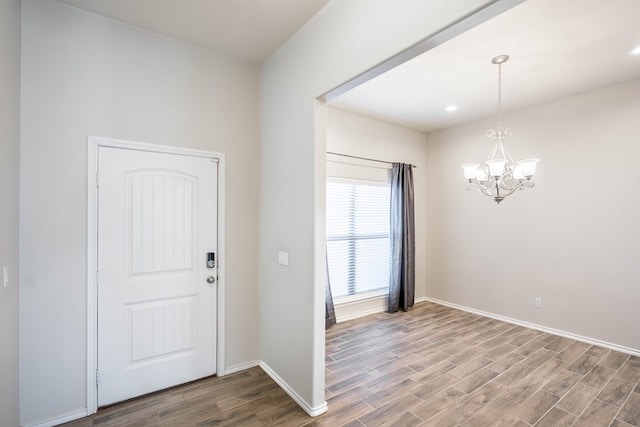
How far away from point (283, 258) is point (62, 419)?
1.95 meters

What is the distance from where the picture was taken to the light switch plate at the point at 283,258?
2.56m

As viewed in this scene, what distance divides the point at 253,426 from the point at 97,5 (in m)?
3.28

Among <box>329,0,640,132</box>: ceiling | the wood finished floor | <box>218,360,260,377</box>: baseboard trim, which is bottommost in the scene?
the wood finished floor

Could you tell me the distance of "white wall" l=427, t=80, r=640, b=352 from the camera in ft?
11.0

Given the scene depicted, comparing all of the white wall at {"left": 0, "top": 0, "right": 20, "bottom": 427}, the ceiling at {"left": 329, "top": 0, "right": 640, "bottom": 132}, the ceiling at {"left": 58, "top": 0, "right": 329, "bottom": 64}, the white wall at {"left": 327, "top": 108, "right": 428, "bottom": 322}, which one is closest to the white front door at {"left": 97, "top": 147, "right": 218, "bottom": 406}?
the white wall at {"left": 0, "top": 0, "right": 20, "bottom": 427}

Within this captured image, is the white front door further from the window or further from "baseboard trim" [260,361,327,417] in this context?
the window

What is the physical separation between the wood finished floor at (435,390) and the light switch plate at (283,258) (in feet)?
3.62

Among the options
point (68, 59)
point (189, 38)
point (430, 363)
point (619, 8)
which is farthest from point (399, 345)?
point (68, 59)

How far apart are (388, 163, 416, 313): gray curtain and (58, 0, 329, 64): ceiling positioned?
289cm

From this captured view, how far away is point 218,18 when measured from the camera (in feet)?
7.52

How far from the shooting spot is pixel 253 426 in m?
2.08

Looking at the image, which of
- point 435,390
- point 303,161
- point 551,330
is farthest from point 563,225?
point 303,161

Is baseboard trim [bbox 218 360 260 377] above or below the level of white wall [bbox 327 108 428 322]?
below

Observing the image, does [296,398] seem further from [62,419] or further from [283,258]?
[62,419]
